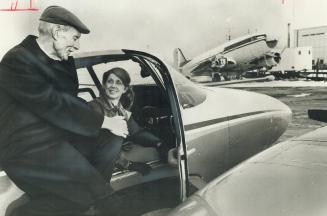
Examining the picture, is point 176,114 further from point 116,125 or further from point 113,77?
point 113,77

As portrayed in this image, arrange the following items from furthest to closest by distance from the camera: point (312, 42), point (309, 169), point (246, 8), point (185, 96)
Answer: 1. point (312, 42)
2. point (246, 8)
3. point (185, 96)
4. point (309, 169)

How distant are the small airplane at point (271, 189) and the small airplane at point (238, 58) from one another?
19.7 metres

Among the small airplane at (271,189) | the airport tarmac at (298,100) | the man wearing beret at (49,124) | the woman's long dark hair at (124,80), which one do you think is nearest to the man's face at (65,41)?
the man wearing beret at (49,124)

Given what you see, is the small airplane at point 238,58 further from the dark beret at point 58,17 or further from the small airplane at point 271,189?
the small airplane at point 271,189

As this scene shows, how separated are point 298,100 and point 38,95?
300 inches

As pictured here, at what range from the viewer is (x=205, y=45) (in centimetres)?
322

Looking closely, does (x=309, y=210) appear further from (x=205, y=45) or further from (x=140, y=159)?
(x=205, y=45)

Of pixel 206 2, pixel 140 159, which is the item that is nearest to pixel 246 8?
pixel 206 2

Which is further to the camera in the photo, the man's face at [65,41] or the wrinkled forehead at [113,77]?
the wrinkled forehead at [113,77]

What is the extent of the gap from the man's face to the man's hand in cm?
45

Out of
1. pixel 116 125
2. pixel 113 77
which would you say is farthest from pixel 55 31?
pixel 116 125

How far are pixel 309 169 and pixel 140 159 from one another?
52.3 inches

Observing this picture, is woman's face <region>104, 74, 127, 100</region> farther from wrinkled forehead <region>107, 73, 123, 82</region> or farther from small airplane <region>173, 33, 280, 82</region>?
small airplane <region>173, 33, 280, 82</region>

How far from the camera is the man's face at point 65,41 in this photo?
2.04 m
